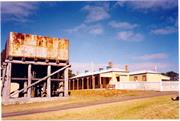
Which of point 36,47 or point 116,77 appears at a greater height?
point 36,47

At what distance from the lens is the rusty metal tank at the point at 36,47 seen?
73.4 ft

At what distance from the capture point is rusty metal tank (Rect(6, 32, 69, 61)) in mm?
22362

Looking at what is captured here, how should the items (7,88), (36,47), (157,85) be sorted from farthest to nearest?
(157,85), (36,47), (7,88)

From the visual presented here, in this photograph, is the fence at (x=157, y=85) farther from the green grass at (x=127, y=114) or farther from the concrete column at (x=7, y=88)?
the concrete column at (x=7, y=88)

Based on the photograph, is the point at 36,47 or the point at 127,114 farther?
the point at 36,47

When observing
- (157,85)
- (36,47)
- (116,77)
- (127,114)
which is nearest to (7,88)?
(36,47)

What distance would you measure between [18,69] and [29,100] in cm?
671

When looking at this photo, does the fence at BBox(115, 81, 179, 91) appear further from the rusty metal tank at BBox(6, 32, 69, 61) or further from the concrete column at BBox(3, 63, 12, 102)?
the concrete column at BBox(3, 63, 12, 102)

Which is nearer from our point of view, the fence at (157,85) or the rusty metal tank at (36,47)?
the rusty metal tank at (36,47)

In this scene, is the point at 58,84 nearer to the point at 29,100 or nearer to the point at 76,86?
the point at 29,100

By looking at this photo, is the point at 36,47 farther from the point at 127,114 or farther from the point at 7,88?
the point at 127,114

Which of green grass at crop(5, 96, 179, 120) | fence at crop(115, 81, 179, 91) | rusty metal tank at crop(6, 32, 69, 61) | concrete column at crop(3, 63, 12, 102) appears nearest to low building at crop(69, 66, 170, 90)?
fence at crop(115, 81, 179, 91)

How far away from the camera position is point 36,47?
23516 millimetres

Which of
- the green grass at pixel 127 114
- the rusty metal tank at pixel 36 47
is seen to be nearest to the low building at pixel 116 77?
the rusty metal tank at pixel 36 47
